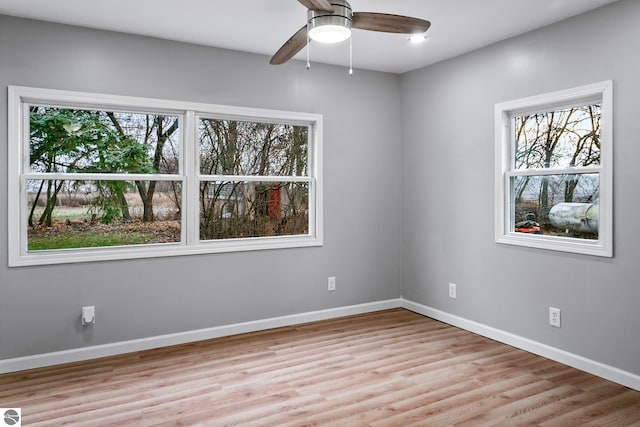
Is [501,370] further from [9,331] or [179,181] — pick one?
[9,331]

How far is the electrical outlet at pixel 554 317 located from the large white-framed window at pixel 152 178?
6.91 ft

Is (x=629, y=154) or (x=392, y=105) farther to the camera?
(x=392, y=105)

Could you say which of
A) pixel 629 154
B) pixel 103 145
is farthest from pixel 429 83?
pixel 103 145

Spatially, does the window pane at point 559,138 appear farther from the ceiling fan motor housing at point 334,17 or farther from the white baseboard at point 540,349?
the ceiling fan motor housing at point 334,17

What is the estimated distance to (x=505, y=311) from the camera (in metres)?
3.86

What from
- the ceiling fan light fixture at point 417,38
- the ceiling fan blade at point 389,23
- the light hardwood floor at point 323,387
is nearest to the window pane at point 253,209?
the light hardwood floor at point 323,387

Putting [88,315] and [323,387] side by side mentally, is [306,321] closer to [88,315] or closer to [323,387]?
[323,387]

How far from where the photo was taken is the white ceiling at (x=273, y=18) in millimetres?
3057

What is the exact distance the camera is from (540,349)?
3566 millimetres

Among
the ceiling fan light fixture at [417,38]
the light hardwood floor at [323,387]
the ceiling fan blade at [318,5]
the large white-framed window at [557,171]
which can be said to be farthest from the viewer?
Result: the ceiling fan light fixture at [417,38]

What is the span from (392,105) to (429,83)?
493mm

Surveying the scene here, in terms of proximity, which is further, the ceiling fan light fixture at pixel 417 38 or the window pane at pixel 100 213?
the ceiling fan light fixture at pixel 417 38

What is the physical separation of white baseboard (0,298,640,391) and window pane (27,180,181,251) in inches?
31.8

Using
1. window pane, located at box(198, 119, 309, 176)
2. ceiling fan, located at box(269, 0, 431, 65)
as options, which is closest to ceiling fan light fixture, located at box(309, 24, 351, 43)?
ceiling fan, located at box(269, 0, 431, 65)
